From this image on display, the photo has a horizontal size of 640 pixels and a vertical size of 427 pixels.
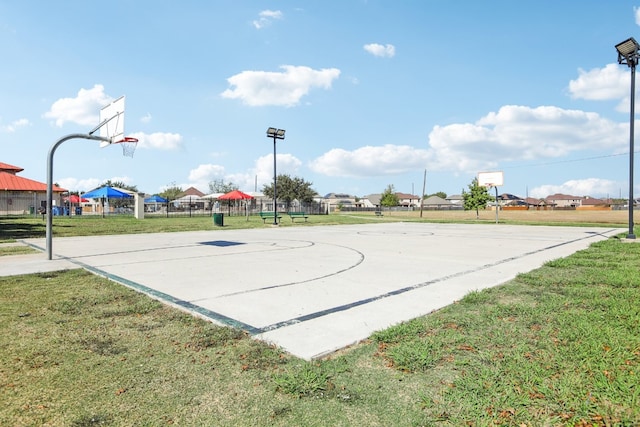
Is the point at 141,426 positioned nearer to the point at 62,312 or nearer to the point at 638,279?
the point at 62,312

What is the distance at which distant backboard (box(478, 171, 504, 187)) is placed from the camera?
37.8 metres

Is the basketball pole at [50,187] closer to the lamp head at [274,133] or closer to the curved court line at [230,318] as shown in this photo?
the curved court line at [230,318]

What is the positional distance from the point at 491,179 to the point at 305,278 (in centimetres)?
3798

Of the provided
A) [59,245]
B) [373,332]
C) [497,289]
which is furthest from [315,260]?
[59,245]

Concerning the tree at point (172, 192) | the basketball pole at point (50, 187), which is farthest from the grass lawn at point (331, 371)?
the tree at point (172, 192)

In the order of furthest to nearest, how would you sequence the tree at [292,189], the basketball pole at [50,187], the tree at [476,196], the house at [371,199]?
1. the house at [371,199]
2. the tree at [292,189]
3. the tree at [476,196]
4. the basketball pole at [50,187]

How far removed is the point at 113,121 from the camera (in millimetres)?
9516

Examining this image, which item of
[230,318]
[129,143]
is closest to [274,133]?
[129,143]

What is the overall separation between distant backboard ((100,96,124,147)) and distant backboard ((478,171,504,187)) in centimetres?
3616

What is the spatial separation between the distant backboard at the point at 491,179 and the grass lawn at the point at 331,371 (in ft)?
120

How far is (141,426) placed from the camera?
6.93 ft

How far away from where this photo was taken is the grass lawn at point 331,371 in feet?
7.30

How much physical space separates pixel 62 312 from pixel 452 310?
463 cm

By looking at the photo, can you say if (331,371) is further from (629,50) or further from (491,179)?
(491,179)
